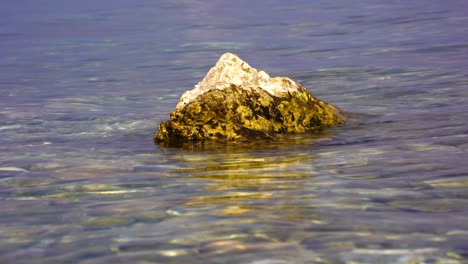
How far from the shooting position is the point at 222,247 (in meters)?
4.09

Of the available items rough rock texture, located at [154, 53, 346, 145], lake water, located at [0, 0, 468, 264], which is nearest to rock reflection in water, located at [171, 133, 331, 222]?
lake water, located at [0, 0, 468, 264]

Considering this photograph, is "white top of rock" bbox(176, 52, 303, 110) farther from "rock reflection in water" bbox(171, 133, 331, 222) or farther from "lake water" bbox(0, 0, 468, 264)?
"rock reflection in water" bbox(171, 133, 331, 222)

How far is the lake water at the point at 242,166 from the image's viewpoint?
4168mm

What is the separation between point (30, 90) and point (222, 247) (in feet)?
26.4

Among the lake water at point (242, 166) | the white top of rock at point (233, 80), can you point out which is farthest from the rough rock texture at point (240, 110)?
the lake water at point (242, 166)

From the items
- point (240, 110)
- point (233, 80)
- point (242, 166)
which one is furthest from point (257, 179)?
point (233, 80)

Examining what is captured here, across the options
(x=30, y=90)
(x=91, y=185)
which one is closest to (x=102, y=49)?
(x=30, y=90)

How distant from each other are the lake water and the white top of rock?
22.3 inches

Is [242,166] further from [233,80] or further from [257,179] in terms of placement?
[233,80]

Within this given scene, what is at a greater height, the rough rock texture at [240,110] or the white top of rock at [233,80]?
the white top of rock at [233,80]

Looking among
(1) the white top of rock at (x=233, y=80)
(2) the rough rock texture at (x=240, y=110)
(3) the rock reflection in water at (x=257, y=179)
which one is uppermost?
(1) the white top of rock at (x=233, y=80)

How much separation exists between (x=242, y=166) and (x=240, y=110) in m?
1.46

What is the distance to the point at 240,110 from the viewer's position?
7.54 metres

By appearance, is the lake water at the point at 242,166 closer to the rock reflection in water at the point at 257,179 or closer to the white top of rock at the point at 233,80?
the rock reflection in water at the point at 257,179
